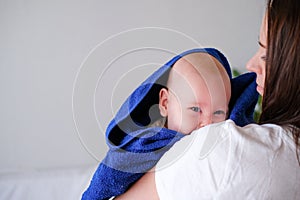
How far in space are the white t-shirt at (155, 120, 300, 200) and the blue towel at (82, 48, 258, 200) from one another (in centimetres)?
12

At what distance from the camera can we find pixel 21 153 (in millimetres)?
1869

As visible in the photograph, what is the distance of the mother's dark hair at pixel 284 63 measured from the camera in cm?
64

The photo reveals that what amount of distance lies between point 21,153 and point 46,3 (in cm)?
74

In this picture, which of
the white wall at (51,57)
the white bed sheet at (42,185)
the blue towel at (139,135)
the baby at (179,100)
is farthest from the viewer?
the white wall at (51,57)

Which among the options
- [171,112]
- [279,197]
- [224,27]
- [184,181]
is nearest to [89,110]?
[171,112]

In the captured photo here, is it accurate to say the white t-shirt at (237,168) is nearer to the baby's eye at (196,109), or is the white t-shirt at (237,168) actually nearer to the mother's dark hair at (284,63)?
the mother's dark hair at (284,63)

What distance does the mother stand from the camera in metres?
0.62

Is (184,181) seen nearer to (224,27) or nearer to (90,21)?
(90,21)

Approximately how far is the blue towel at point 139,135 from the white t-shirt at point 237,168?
118mm

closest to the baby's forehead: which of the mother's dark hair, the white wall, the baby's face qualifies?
the baby's face

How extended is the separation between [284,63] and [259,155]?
0.57 ft

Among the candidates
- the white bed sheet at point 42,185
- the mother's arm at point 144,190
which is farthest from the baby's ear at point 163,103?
the white bed sheet at point 42,185

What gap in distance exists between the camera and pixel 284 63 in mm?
667

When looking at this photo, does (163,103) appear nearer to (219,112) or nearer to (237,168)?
(219,112)
